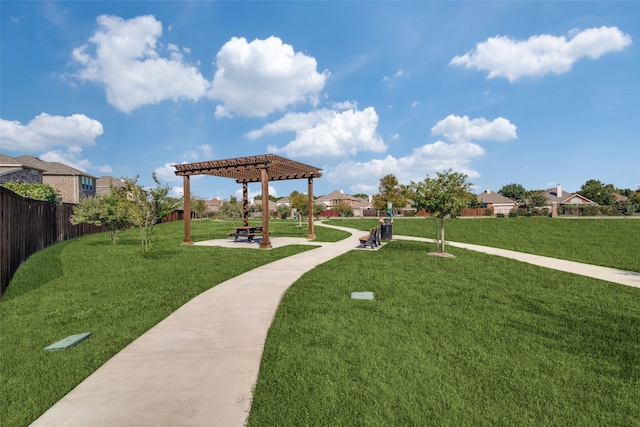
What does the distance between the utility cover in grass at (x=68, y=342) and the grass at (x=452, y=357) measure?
2.79 meters

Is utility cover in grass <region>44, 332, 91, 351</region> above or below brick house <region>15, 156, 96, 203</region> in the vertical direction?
below

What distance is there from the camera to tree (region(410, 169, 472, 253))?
1269 cm

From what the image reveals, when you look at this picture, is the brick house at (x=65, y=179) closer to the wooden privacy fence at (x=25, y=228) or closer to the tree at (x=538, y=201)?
the wooden privacy fence at (x=25, y=228)

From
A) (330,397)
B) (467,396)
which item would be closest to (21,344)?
(330,397)

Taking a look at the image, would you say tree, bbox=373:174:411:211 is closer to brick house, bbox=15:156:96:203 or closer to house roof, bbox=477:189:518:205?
house roof, bbox=477:189:518:205

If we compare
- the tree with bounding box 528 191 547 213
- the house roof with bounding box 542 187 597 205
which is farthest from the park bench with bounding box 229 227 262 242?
the house roof with bounding box 542 187 597 205

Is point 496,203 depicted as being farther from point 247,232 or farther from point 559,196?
point 247,232

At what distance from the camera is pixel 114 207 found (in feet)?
58.2

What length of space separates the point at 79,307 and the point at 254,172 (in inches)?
505

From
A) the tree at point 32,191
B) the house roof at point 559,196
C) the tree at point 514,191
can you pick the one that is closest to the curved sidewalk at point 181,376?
the tree at point 32,191

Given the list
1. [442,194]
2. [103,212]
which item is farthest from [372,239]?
[103,212]

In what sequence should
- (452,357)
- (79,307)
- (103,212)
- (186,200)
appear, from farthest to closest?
(186,200) → (103,212) → (79,307) → (452,357)

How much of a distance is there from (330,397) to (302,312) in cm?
248

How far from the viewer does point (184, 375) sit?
3.52 metres
